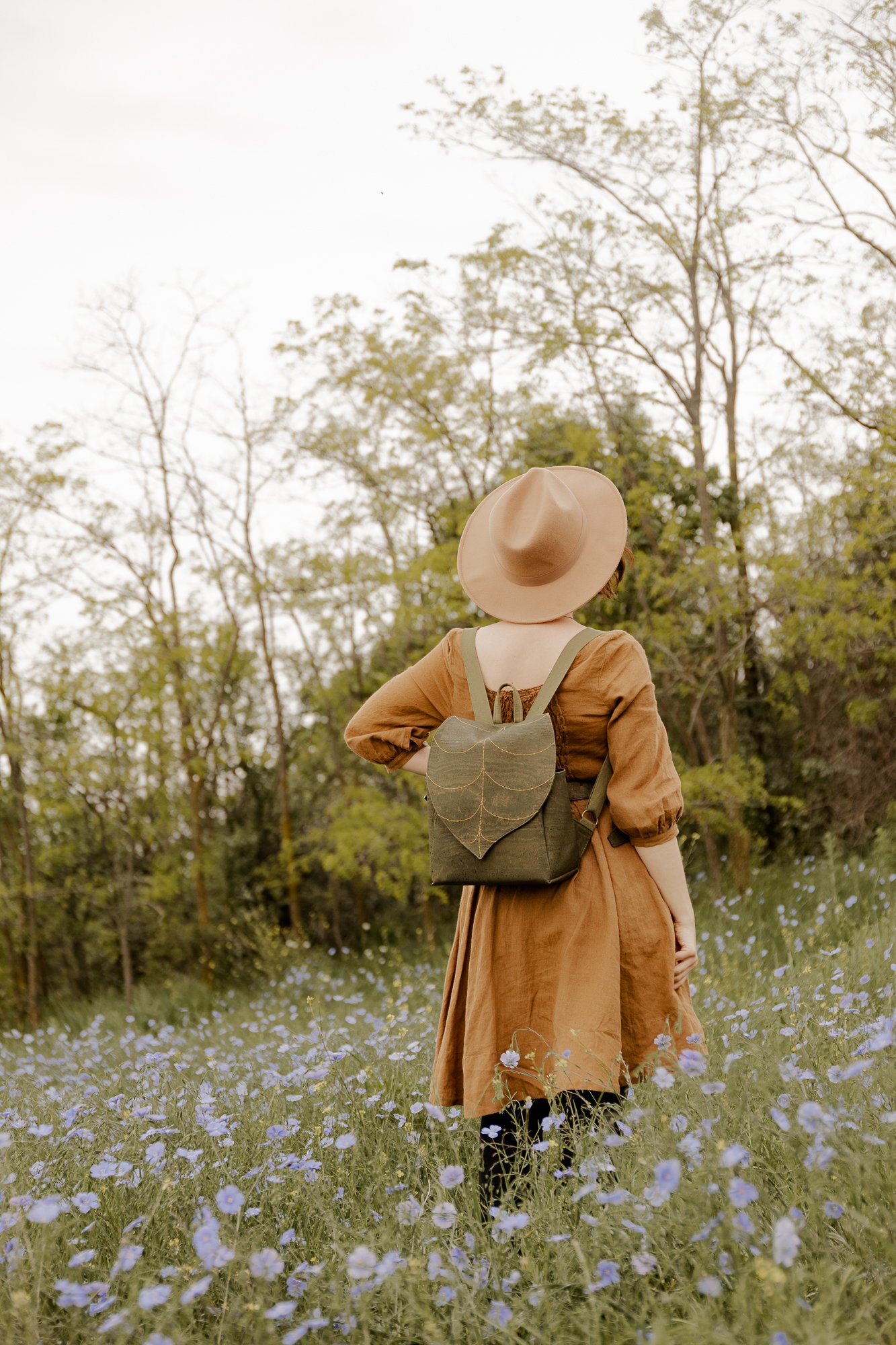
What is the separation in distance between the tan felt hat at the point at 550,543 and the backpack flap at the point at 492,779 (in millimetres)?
332

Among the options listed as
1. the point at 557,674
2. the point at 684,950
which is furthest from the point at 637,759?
the point at 684,950

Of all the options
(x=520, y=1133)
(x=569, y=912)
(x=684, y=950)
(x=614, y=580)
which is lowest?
(x=520, y=1133)

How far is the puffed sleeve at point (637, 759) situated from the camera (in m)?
2.14

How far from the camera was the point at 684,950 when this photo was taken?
2271mm

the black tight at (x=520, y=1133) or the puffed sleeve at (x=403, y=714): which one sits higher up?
the puffed sleeve at (x=403, y=714)

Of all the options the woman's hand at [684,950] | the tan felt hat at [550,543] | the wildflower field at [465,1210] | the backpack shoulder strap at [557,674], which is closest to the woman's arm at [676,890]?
the woman's hand at [684,950]

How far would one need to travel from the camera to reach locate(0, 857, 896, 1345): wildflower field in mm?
1467

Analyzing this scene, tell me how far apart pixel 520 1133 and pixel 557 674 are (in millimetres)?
1035

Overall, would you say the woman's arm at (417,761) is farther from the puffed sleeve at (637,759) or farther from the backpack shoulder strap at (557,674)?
the puffed sleeve at (637,759)

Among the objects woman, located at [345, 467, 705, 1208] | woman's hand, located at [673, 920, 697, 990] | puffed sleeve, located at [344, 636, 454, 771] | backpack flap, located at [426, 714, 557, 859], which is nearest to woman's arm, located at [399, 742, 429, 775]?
puffed sleeve, located at [344, 636, 454, 771]

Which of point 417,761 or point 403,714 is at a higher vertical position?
point 403,714

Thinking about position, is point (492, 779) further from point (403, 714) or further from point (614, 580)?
point (614, 580)

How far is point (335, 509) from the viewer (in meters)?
9.33

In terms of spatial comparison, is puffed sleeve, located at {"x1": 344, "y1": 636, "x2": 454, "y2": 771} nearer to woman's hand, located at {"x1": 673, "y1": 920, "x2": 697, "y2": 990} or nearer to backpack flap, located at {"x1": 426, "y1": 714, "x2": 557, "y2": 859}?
backpack flap, located at {"x1": 426, "y1": 714, "x2": 557, "y2": 859}
